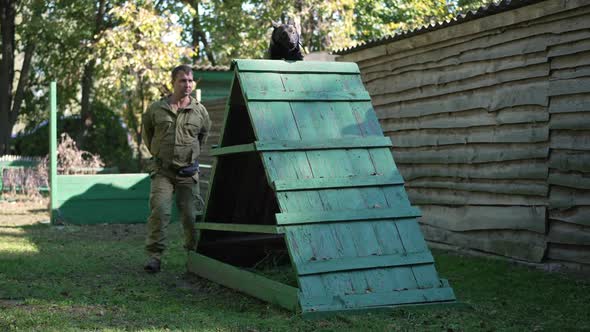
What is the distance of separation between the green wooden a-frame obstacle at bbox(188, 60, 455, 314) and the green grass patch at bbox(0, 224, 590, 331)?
184mm

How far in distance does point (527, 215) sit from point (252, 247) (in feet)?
9.69

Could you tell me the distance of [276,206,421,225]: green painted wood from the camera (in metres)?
5.80

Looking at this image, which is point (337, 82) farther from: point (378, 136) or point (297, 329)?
point (297, 329)

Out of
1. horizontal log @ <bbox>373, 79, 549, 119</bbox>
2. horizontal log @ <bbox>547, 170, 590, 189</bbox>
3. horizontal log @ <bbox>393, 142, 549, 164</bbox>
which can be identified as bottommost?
horizontal log @ <bbox>547, 170, 590, 189</bbox>

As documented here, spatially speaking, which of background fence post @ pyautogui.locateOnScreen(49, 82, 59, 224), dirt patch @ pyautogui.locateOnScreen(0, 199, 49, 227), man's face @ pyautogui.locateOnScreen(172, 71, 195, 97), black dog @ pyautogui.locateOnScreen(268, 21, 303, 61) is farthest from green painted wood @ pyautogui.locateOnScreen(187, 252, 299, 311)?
dirt patch @ pyautogui.locateOnScreen(0, 199, 49, 227)

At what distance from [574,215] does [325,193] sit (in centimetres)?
287

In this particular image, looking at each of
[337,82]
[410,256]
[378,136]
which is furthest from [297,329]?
[337,82]

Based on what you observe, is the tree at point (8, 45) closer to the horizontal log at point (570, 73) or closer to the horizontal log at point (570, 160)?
the horizontal log at point (570, 73)

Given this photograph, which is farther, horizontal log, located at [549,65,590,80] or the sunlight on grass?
the sunlight on grass

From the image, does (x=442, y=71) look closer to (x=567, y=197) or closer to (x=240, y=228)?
(x=567, y=197)

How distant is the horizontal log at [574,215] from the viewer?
289 inches

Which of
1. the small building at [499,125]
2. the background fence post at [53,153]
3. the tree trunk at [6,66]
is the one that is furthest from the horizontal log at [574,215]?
the tree trunk at [6,66]

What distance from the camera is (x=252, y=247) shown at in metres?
7.86

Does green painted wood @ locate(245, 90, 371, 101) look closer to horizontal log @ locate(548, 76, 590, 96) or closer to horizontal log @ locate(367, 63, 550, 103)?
horizontal log @ locate(548, 76, 590, 96)
